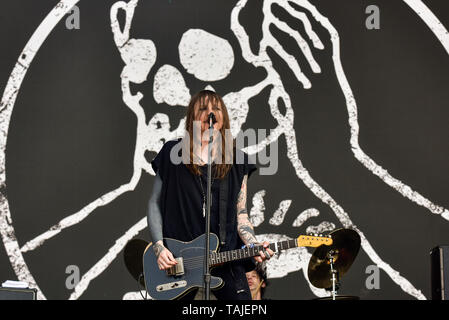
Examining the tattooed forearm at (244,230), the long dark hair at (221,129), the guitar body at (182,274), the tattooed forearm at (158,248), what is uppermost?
the long dark hair at (221,129)

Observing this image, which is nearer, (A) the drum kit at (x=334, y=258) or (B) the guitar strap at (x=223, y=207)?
(B) the guitar strap at (x=223, y=207)

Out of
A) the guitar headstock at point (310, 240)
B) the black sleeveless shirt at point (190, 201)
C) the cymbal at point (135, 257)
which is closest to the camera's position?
A: the black sleeveless shirt at point (190, 201)

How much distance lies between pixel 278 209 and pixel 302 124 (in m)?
0.71

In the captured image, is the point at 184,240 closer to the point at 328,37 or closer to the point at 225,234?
the point at 225,234

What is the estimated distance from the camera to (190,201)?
304 centimetres

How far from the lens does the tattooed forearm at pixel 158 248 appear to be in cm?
300

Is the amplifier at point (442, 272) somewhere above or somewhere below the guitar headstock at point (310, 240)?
below

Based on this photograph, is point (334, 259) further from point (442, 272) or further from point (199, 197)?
point (199, 197)

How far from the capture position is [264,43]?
472 cm

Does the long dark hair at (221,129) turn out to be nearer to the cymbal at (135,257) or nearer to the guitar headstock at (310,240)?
the guitar headstock at (310,240)

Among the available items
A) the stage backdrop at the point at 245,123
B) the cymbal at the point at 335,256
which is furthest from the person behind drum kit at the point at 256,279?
the stage backdrop at the point at 245,123

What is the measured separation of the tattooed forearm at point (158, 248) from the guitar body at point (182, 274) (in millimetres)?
55

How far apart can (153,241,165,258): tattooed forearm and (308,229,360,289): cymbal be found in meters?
1.18
